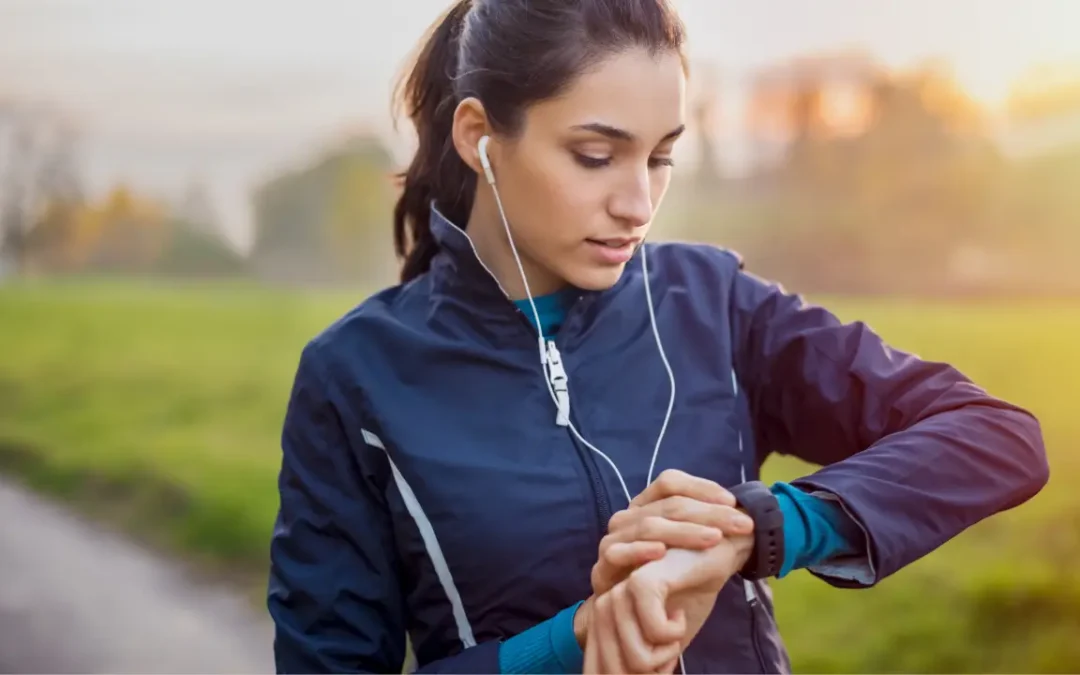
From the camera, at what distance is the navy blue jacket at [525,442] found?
0.94 m

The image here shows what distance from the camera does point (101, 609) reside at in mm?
1537

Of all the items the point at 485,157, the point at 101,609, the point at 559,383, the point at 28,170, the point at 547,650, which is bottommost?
the point at 101,609

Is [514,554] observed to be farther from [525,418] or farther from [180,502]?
[180,502]

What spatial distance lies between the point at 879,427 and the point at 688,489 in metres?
0.25

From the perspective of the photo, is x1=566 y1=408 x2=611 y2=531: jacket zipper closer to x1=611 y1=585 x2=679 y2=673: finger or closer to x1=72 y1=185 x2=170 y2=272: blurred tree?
x1=611 y1=585 x2=679 y2=673: finger

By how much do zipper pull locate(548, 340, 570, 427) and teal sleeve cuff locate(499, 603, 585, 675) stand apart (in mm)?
178

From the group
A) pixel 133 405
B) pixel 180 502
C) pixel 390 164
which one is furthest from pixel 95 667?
pixel 390 164

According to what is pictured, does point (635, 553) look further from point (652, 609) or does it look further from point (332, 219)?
point (332, 219)

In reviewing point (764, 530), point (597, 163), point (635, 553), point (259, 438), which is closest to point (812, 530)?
point (764, 530)

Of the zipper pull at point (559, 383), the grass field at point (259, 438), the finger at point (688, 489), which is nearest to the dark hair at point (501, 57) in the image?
the zipper pull at point (559, 383)

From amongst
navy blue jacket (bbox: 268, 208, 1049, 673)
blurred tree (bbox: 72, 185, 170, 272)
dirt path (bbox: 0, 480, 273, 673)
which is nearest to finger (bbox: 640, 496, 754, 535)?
navy blue jacket (bbox: 268, 208, 1049, 673)

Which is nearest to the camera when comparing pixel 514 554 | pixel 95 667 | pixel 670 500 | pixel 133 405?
pixel 670 500

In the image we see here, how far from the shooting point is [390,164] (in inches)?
65.5

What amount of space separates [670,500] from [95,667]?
1.07 meters
